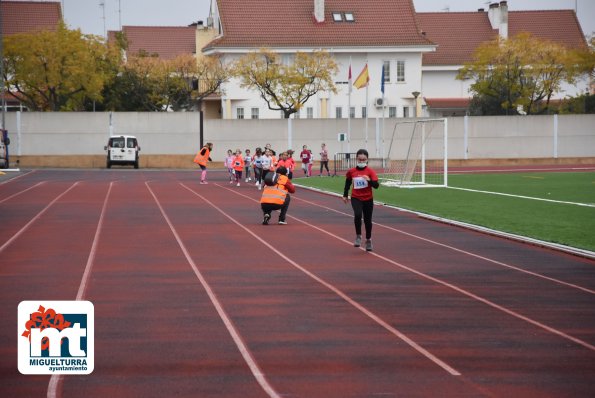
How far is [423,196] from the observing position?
33188 mm

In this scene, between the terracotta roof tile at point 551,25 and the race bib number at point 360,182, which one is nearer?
the race bib number at point 360,182

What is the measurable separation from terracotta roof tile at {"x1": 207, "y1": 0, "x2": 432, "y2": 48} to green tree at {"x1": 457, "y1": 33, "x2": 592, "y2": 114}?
195 inches

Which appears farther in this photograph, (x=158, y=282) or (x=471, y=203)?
(x=471, y=203)

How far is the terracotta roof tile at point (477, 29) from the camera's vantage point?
8225cm

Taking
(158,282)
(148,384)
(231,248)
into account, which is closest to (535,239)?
(231,248)

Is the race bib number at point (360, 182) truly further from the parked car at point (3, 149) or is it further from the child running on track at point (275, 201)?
the parked car at point (3, 149)

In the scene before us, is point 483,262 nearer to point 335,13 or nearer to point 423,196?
point 423,196

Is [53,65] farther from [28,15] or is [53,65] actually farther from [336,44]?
[28,15]

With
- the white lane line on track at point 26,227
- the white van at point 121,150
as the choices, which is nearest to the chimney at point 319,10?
the white van at point 121,150

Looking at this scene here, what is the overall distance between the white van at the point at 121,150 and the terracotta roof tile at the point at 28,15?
35.3m

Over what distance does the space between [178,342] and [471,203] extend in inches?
799

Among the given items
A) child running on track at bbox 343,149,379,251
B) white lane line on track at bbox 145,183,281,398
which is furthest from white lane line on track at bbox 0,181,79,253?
child running on track at bbox 343,149,379,251

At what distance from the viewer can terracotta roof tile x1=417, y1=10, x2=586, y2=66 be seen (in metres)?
82.2

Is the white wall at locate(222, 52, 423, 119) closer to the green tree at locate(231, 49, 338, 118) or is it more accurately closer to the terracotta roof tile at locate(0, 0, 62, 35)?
the green tree at locate(231, 49, 338, 118)
